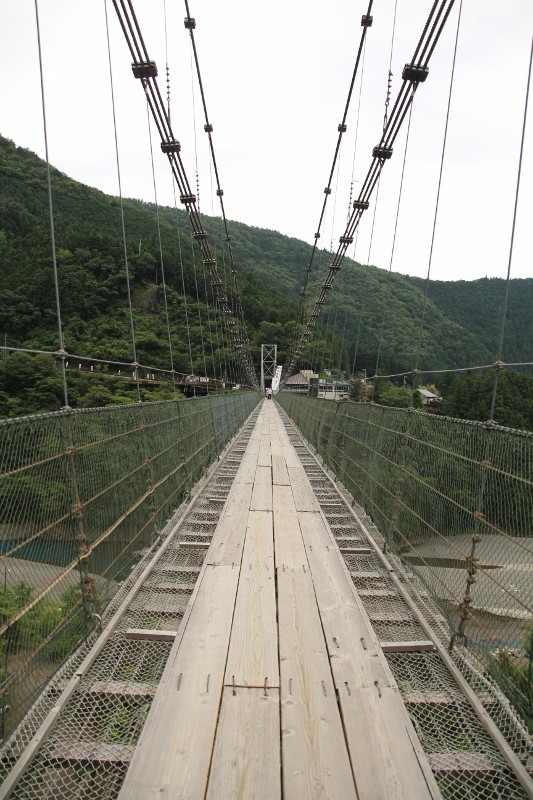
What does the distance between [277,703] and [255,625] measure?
0.47m

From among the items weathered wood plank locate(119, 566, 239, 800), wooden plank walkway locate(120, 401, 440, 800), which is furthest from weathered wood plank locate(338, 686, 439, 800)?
weathered wood plank locate(119, 566, 239, 800)

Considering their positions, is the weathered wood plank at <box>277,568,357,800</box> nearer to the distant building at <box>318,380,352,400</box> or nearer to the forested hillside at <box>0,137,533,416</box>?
the forested hillside at <box>0,137,533,416</box>

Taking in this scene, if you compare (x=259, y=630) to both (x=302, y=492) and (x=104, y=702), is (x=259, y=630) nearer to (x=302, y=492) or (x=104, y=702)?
(x=104, y=702)

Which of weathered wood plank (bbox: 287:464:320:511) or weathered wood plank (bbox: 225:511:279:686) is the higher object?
weathered wood plank (bbox: 287:464:320:511)

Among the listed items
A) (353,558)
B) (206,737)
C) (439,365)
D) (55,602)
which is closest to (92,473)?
(55,602)

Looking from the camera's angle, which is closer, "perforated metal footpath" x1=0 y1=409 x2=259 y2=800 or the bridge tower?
"perforated metal footpath" x1=0 y1=409 x2=259 y2=800

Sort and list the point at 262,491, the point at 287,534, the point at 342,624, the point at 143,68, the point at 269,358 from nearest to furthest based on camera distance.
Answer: the point at 342,624 → the point at 287,534 → the point at 262,491 → the point at 143,68 → the point at 269,358

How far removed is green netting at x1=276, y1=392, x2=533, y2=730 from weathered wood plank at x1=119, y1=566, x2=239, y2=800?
89 centimetres

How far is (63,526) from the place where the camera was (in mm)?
1947

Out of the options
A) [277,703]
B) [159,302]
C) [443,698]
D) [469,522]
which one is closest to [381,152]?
[469,522]

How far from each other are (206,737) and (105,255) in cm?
3042

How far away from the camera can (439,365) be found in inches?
961

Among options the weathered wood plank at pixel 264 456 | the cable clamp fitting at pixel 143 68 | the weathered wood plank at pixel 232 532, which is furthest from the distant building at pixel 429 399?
the weathered wood plank at pixel 232 532

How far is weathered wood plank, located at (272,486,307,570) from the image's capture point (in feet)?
9.04
